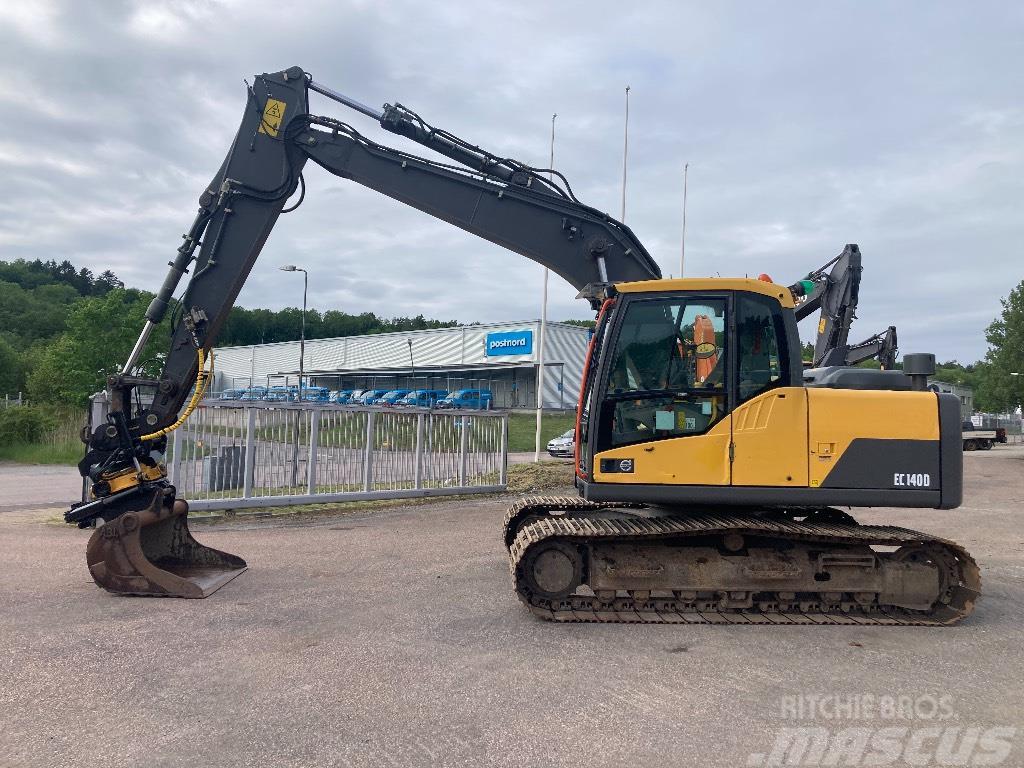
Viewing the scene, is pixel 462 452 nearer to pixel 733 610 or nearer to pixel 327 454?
pixel 327 454

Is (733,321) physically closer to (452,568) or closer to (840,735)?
(840,735)

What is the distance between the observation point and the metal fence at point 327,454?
11.4m

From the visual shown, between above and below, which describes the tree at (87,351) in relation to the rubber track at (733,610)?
above

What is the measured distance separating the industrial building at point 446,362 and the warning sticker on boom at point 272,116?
1427 inches

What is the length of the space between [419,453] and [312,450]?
226 cm

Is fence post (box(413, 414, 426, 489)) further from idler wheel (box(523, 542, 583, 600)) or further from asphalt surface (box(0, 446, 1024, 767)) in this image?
idler wheel (box(523, 542, 583, 600))

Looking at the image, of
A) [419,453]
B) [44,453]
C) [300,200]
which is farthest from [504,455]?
[44,453]

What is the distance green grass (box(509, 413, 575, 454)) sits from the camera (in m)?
34.0

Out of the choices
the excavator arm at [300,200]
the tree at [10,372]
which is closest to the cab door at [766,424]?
the excavator arm at [300,200]

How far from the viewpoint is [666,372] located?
638 cm

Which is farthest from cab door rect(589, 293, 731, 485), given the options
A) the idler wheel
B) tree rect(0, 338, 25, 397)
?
tree rect(0, 338, 25, 397)

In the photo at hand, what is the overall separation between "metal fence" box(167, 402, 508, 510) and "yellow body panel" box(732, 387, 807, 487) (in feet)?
26.3

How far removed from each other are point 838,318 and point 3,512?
A: 44.5 feet

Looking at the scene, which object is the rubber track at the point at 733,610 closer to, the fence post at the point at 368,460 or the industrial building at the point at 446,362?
the fence post at the point at 368,460
